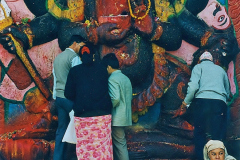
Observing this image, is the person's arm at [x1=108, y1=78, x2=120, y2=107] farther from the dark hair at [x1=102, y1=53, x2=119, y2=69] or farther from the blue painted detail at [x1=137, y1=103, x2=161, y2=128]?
the blue painted detail at [x1=137, y1=103, x2=161, y2=128]

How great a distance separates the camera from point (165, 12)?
6387mm

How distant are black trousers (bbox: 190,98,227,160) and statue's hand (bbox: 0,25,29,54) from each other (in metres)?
2.26

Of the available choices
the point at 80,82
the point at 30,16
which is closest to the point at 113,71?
the point at 80,82

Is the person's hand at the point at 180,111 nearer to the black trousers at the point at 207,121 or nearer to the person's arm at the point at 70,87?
the black trousers at the point at 207,121

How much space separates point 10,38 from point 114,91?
161cm

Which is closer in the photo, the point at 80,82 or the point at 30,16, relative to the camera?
the point at 80,82

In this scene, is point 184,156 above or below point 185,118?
below

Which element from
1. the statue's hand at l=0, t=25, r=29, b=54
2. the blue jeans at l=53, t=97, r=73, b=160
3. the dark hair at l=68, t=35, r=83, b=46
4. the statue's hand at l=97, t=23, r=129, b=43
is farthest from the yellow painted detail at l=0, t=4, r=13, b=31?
the blue jeans at l=53, t=97, r=73, b=160

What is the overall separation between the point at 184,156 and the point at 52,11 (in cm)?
247

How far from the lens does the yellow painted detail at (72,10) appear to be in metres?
6.25

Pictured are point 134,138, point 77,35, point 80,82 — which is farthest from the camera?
point 134,138

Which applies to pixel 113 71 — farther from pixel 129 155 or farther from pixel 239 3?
pixel 239 3

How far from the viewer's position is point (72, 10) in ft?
20.5

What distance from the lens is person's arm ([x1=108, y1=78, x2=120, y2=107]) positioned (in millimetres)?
5309
